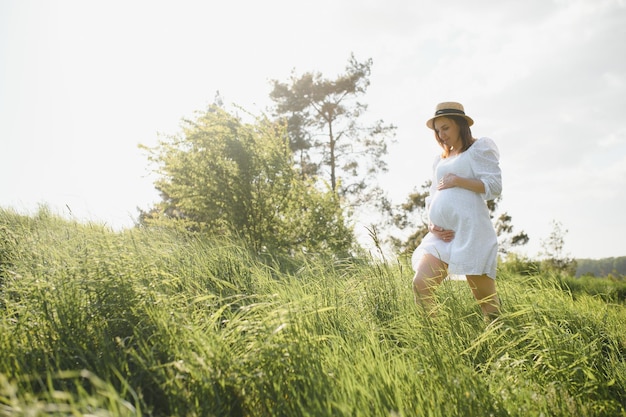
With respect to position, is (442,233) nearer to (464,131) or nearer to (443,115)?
(464,131)

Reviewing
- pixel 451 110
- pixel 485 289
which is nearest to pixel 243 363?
pixel 485 289

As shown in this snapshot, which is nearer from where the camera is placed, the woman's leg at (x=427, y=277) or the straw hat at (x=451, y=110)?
the woman's leg at (x=427, y=277)

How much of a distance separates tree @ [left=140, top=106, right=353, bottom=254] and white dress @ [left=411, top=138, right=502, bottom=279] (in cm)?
534

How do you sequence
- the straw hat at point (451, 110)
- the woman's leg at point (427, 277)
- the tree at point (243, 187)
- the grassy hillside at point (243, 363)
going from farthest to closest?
the tree at point (243, 187) < the straw hat at point (451, 110) < the woman's leg at point (427, 277) < the grassy hillside at point (243, 363)

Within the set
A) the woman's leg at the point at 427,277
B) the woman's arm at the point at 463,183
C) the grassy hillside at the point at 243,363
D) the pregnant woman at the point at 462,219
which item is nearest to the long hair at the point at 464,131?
the pregnant woman at the point at 462,219

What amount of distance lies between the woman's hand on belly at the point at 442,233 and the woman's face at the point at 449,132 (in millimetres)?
690

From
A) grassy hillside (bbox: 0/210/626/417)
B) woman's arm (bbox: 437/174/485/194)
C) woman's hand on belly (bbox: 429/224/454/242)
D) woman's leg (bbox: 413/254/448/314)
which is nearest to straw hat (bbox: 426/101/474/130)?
woman's arm (bbox: 437/174/485/194)

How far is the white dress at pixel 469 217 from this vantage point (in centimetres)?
358

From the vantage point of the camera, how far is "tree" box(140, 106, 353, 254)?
9430 mm

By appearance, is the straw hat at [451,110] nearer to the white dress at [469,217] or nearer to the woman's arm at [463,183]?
the white dress at [469,217]

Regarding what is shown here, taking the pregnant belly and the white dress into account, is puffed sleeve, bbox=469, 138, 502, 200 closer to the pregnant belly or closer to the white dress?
the white dress

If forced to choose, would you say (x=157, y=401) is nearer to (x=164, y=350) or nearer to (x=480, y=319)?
(x=164, y=350)

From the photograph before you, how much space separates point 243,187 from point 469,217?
6307mm

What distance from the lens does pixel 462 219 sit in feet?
12.1
